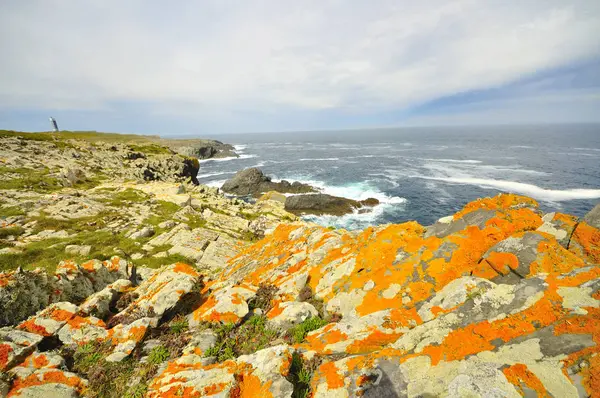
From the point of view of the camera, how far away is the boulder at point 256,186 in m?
77.3

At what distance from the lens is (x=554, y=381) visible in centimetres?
406

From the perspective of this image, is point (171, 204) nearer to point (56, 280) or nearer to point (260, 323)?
point (56, 280)

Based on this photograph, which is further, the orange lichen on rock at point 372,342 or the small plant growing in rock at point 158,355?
the small plant growing in rock at point 158,355

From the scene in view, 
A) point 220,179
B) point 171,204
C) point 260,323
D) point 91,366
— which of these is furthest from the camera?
point 220,179

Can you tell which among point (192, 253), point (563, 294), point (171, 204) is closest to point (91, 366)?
point (563, 294)

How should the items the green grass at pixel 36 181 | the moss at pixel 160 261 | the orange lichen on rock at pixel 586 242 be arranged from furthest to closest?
the green grass at pixel 36 181 → the moss at pixel 160 261 → the orange lichen on rock at pixel 586 242

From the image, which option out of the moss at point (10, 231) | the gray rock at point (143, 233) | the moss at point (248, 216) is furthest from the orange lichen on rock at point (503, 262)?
the moss at point (10, 231)

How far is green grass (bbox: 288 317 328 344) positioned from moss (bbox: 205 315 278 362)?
2.15 ft

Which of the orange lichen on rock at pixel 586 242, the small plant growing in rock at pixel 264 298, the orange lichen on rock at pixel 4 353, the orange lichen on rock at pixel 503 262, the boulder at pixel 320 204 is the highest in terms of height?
the orange lichen on rock at pixel 586 242

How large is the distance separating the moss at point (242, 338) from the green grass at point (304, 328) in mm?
657

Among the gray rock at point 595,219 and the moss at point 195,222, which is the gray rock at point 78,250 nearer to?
the moss at point 195,222

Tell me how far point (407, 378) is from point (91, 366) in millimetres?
9464

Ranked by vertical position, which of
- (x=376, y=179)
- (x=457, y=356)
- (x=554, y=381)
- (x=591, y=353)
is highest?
(x=591, y=353)

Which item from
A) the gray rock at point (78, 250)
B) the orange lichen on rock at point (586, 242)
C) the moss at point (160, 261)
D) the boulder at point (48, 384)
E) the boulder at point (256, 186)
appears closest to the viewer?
the boulder at point (48, 384)
